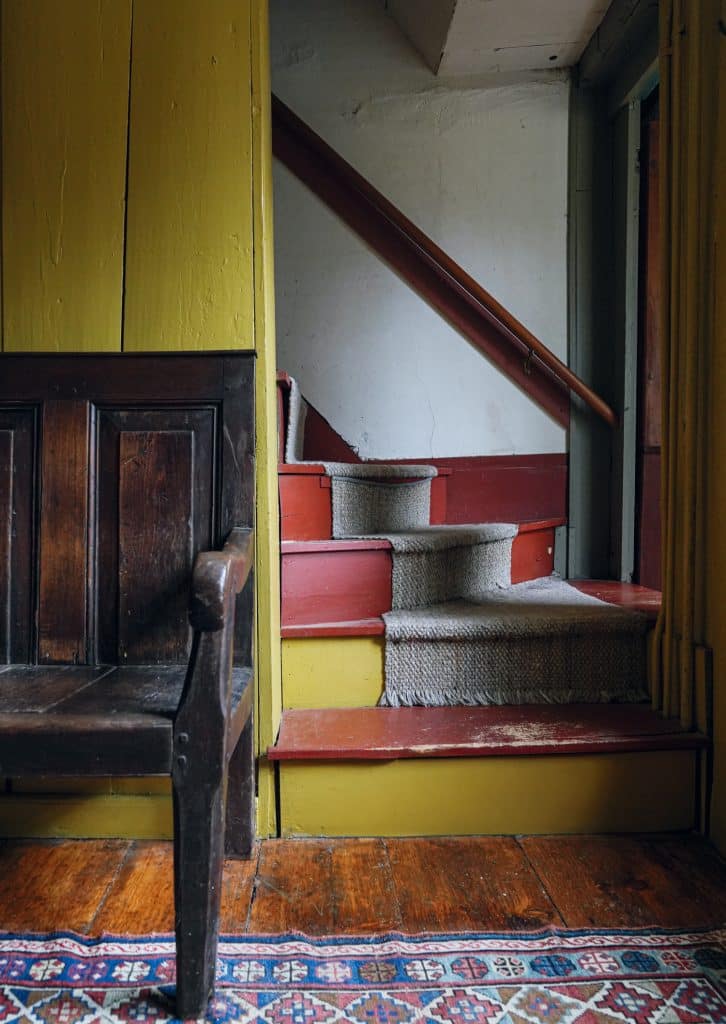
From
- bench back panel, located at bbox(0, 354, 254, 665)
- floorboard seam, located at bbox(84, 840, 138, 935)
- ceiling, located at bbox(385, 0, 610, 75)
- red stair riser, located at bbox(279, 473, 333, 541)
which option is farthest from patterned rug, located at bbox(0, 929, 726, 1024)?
ceiling, located at bbox(385, 0, 610, 75)

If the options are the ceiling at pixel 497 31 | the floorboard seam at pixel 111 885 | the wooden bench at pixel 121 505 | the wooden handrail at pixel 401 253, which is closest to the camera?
the floorboard seam at pixel 111 885

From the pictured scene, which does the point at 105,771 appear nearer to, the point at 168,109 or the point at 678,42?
the point at 168,109

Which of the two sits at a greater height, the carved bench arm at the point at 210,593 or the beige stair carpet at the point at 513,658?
the carved bench arm at the point at 210,593

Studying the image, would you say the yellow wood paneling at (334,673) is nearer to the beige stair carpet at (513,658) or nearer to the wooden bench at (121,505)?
the beige stair carpet at (513,658)

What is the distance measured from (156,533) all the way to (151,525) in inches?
0.8

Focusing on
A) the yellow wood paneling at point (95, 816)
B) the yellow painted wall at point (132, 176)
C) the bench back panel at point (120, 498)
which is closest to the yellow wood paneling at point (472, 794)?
the yellow wood paneling at point (95, 816)

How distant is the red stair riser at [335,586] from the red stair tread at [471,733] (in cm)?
24

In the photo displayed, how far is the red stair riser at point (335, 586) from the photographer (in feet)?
5.51

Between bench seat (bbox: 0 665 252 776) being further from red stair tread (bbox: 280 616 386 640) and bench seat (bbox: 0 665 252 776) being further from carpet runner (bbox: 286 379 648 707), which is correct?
carpet runner (bbox: 286 379 648 707)

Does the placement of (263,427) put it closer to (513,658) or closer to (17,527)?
(17,527)

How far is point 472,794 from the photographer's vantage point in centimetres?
147

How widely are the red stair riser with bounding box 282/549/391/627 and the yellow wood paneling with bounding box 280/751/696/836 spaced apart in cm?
38

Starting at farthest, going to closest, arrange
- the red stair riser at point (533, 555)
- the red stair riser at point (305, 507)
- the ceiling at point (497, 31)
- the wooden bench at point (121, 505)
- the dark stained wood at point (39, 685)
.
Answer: the red stair riser at point (533, 555), the ceiling at point (497, 31), the red stair riser at point (305, 507), the wooden bench at point (121, 505), the dark stained wood at point (39, 685)

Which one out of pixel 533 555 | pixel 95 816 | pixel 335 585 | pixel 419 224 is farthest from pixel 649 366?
pixel 95 816
